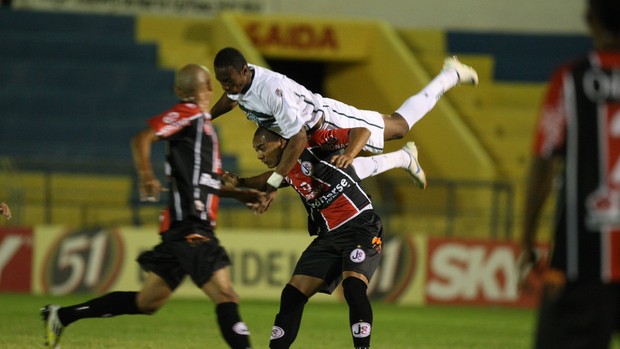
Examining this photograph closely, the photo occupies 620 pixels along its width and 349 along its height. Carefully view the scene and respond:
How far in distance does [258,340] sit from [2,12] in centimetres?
1238

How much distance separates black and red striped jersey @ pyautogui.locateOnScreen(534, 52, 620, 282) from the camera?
14.2ft

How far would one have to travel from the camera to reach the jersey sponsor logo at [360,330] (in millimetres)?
7328

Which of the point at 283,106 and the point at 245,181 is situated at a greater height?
the point at 283,106

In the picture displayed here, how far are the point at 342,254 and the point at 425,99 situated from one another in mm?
2296

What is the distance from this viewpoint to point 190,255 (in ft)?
22.0

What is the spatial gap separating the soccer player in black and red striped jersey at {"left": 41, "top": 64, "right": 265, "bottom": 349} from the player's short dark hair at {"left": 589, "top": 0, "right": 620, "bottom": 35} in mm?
2981

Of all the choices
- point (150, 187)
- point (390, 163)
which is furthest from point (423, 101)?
point (150, 187)

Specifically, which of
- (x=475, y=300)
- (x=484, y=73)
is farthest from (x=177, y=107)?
(x=484, y=73)

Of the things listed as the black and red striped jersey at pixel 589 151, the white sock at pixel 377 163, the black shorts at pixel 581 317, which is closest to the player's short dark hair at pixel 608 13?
the black and red striped jersey at pixel 589 151

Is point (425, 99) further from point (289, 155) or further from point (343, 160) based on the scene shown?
point (289, 155)

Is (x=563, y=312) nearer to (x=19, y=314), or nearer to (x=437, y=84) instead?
(x=437, y=84)

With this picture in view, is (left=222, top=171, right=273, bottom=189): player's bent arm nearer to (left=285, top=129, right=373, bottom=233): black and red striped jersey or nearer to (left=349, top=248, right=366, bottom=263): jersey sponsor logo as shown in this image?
(left=285, top=129, right=373, bottom=233): black and red striped jersey

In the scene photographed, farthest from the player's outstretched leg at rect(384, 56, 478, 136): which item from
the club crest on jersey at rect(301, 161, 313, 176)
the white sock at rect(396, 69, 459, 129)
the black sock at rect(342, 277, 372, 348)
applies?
the black sock at rect(342, 277, 372, 348)

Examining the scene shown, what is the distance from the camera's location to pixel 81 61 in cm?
2044
